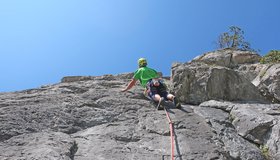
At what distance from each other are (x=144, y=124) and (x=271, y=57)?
11.3 meters

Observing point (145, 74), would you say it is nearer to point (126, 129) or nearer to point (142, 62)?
point (142, 62)

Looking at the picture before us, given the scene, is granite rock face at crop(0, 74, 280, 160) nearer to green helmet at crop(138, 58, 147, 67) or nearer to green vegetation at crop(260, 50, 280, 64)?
green helmet at crop(138, 58, 147, 67)

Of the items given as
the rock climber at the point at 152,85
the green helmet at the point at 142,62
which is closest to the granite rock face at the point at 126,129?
the rock climber at the point at 152,85

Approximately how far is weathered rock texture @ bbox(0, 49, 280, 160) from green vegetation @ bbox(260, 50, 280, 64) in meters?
6.58

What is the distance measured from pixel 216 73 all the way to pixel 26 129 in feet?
19.9

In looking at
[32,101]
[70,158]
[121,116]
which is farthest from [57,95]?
[70,158]

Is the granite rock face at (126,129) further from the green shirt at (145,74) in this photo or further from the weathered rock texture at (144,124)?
the green shirt at (145,74)

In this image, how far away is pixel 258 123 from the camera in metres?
8.73

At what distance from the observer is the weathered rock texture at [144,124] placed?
749 cm

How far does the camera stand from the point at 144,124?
890cm

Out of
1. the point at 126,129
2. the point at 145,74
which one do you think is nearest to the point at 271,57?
the point at 145,74

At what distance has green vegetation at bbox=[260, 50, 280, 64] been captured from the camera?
1766 centimetres

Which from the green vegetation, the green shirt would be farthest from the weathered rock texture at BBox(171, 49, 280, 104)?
the green vegetation

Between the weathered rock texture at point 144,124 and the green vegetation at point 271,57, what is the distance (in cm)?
658
